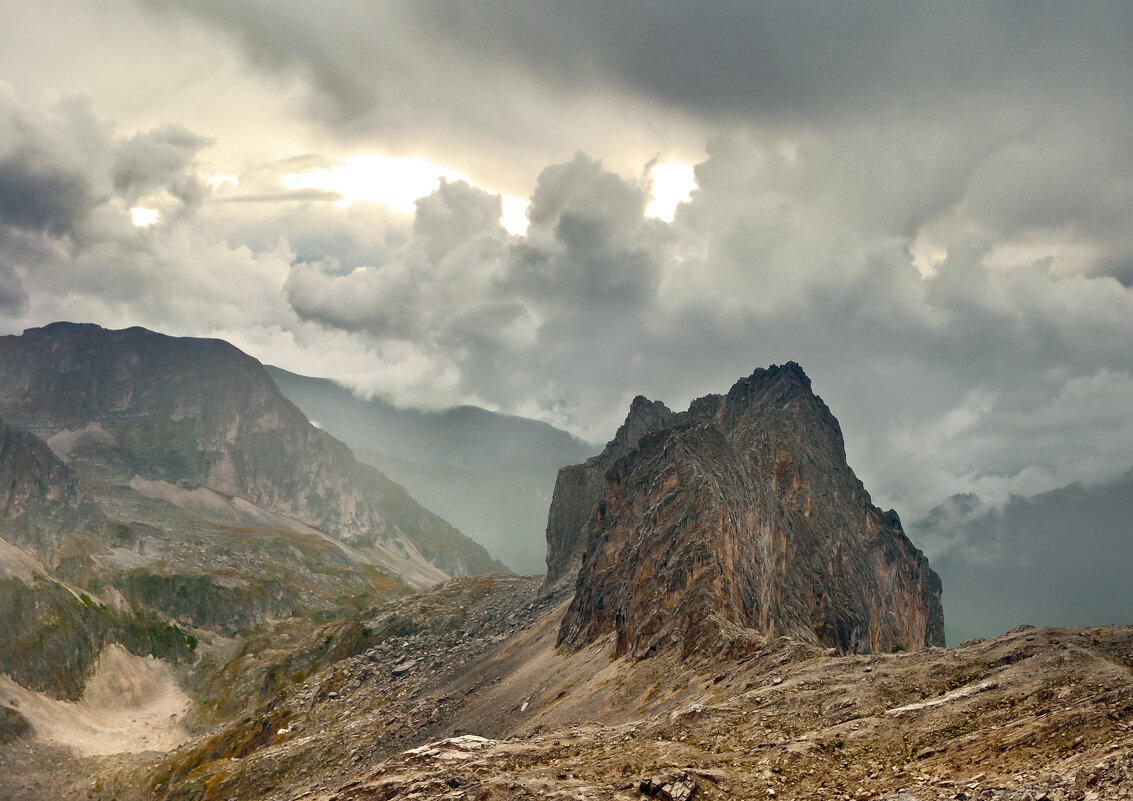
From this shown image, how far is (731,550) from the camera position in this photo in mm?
107625

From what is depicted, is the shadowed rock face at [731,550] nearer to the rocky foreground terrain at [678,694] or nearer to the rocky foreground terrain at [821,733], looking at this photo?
the rocky foreground terrain at [678,694]

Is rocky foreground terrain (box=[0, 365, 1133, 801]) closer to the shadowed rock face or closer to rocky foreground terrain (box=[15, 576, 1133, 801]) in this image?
rocky foreground terrain (box=[15, 576, 1133, 801])

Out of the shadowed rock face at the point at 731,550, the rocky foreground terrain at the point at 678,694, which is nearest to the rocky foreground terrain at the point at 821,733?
the rocky foreground terrain at the point at 678,694

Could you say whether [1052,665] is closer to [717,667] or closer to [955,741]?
[955,741]

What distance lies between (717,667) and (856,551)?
12257cm

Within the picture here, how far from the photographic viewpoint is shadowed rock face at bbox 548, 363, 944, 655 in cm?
9881

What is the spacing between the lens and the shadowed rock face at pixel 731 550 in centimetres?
9881

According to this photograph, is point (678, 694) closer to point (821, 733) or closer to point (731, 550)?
point (821, 733)

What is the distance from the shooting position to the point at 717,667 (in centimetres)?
7225

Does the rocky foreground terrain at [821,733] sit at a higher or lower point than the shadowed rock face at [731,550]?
lower

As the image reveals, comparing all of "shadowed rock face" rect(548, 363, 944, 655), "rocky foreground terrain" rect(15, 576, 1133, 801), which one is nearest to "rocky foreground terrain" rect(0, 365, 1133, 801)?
"rocky foreground terrain" rect(15, 576, 1133, 801)

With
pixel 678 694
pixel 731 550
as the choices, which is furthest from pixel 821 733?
pixel 731 550

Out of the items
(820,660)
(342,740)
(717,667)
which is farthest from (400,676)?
(820,660)

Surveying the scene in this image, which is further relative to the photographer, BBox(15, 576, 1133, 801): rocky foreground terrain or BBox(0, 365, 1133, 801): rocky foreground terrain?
BBox(0, 365, 1133, 801): rocky foreground terrain
